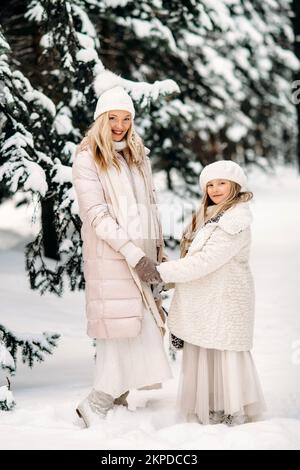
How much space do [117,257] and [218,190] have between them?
81cm

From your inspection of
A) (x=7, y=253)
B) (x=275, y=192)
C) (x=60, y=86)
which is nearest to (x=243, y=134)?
(x=275, y=192)

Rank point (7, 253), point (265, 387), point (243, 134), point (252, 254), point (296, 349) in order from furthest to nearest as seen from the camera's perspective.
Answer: point (243, 134) → point (252, 254) → point (7, 253) → point (296, 349) → point (265, 387)

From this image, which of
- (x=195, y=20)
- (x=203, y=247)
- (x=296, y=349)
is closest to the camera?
(x=203, y=247)

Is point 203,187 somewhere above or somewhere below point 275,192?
above

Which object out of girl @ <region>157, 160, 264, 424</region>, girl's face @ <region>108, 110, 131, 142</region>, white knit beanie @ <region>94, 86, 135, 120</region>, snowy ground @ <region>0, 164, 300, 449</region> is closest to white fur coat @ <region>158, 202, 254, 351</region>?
girl @ <region>157, 160, 264, 424</region>

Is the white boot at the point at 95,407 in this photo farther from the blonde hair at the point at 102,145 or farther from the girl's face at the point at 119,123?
the girl's face at the point at 119,123

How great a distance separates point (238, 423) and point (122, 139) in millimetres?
2068

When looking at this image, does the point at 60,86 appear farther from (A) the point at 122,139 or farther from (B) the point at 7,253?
(B) the point at 7,253

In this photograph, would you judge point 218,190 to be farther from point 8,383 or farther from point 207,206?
point 8,383

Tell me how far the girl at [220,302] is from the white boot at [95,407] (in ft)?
2.01

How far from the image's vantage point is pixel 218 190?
4668 millimetres

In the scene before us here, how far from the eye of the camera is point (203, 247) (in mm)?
4566

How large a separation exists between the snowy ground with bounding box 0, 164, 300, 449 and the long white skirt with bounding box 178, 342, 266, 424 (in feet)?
0.54

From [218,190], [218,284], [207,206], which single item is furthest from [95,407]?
[218,190]
